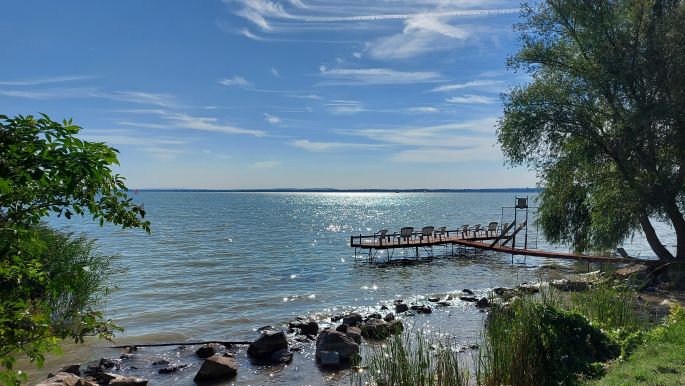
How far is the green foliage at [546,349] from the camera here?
7.72m

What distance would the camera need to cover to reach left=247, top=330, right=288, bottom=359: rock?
12805mm

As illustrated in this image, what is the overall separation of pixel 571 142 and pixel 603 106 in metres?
1.91

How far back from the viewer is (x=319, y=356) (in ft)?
40.5

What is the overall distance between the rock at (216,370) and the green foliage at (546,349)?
6062 millimetres

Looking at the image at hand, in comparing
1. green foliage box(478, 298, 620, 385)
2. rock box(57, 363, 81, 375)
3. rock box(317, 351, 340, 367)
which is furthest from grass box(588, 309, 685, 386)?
rock box(57, 363, 81, 375)

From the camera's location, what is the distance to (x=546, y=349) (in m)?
7.93

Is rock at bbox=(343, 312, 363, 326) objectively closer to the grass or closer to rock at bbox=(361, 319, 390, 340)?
rock at bbox=(361, 319, 390, 340)

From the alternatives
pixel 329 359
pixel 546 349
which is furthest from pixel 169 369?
pixel 546 349

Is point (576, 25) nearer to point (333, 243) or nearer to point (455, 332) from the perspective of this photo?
point (455, 332)

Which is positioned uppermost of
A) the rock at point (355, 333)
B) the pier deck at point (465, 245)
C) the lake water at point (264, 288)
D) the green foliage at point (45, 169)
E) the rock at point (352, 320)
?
the green foliage at point (45, 169)

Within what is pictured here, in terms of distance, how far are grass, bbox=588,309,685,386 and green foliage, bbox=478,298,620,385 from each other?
0.45 meters

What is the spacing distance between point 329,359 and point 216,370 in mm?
2747

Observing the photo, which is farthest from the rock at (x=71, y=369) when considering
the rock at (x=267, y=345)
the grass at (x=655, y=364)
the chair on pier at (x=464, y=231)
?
the chair on pier at (x=464, y=231)

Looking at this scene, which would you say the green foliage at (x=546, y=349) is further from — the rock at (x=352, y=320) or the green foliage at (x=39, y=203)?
the rock at (x=352, y=320)
